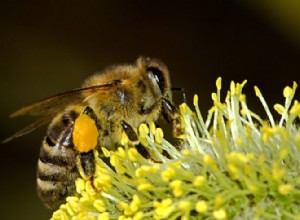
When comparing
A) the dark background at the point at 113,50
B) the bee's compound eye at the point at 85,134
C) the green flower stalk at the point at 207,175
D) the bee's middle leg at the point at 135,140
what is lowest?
the green flower stalk at the point at 207,175

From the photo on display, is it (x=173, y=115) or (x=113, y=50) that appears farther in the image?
(x=113, y=50)

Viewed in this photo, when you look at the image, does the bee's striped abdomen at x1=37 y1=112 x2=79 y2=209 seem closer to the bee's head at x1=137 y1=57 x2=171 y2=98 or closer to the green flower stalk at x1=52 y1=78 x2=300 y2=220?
the green flower stalk at x1=52 y1=78 x2=300 y2=220

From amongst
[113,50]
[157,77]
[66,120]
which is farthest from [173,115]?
[113,50]

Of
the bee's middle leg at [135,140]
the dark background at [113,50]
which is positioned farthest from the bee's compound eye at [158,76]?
the dark background at [113,50]

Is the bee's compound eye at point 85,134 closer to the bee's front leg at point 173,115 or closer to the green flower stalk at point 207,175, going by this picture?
the green flower stalk at point 207,175

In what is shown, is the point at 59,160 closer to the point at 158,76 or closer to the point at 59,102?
the point at 59,102

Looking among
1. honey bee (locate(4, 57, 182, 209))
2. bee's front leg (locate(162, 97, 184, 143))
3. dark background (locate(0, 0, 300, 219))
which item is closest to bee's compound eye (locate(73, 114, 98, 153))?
honey bee (locate(4, 57, 182, 209))
